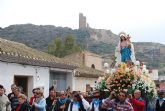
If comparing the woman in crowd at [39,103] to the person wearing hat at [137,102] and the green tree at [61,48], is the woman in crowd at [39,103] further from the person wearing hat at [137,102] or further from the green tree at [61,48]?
the green tree at [61,48]

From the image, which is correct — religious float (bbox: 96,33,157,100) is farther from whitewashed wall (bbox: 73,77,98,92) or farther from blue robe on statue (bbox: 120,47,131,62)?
whitewashed wall (bbox: 73,77,98,92)

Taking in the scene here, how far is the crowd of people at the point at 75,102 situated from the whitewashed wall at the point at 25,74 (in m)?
3.61

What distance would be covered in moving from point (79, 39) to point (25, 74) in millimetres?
67710

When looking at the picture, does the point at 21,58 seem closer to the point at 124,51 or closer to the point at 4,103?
the point at 124,51

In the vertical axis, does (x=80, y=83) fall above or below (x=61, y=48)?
below

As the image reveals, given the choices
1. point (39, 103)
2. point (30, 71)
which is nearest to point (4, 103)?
point (39, 103)

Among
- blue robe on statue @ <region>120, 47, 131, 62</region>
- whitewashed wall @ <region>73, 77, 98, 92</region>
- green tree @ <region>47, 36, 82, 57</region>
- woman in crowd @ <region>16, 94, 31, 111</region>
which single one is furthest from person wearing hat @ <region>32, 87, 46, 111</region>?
green tree @ <region>47, 36, 82, 57</region>

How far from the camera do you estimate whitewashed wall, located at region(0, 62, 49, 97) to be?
16.4m

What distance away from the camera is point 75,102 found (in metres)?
12.3

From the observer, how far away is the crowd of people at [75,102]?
1083 centimetres

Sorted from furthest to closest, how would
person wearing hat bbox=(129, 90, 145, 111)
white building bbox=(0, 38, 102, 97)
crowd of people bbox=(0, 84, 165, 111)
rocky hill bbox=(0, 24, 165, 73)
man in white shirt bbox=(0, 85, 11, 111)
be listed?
rocky hill bbox=(0, 24, 165, 73) < white building bbox=(0, 38, 102, 97) < person wearing hat bbox=(129, 90, 145, 111) < man in white shirt bbox=(0, 85, 11, 111) < crowd of people bbox=(0, 84, 165, 111)

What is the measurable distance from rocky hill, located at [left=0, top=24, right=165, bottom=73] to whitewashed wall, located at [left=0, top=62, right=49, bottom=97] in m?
56.5

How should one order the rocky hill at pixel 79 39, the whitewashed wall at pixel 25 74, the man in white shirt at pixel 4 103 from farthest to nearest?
1. the rocky hill at pixel 79 39
2. the whitewashed wall at pixel 25 74
3. the man in white shirt at pixel 4 103

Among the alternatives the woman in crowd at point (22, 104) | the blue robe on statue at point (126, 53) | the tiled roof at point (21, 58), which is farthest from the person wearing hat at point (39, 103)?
the tiled roof at point (21, 58)
